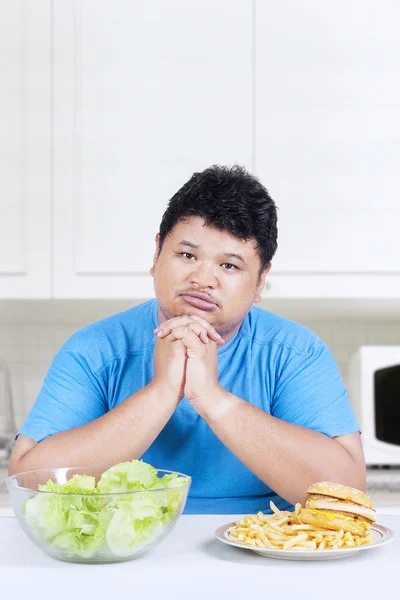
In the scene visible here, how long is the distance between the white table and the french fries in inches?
0.7

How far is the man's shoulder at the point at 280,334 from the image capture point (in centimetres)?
142

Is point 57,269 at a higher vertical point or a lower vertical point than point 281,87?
lower

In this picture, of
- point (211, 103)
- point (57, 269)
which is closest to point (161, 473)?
point (57, 269)

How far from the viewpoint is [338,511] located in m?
0.87

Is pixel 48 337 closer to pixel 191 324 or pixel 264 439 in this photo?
pixel 191 324

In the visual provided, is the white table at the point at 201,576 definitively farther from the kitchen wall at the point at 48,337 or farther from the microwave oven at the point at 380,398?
the kitchen wall at the point at 48,337

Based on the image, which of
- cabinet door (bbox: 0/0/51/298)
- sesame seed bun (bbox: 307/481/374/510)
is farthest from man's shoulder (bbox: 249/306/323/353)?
cabinet door (bbox: 0/0/51/298)

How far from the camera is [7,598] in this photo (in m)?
0.75

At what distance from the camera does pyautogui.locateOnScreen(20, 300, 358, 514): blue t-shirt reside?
4.33ft

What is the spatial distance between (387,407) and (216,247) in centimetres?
119

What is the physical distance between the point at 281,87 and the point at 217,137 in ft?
0.79

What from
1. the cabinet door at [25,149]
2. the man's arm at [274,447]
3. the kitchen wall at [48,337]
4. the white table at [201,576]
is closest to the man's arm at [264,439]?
the man's arm at [274,447]

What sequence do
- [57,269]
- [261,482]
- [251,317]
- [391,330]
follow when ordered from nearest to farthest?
[261,482], [251,317], [57,269], [391,330]

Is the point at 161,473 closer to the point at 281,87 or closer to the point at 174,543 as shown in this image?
the point at 174,543
